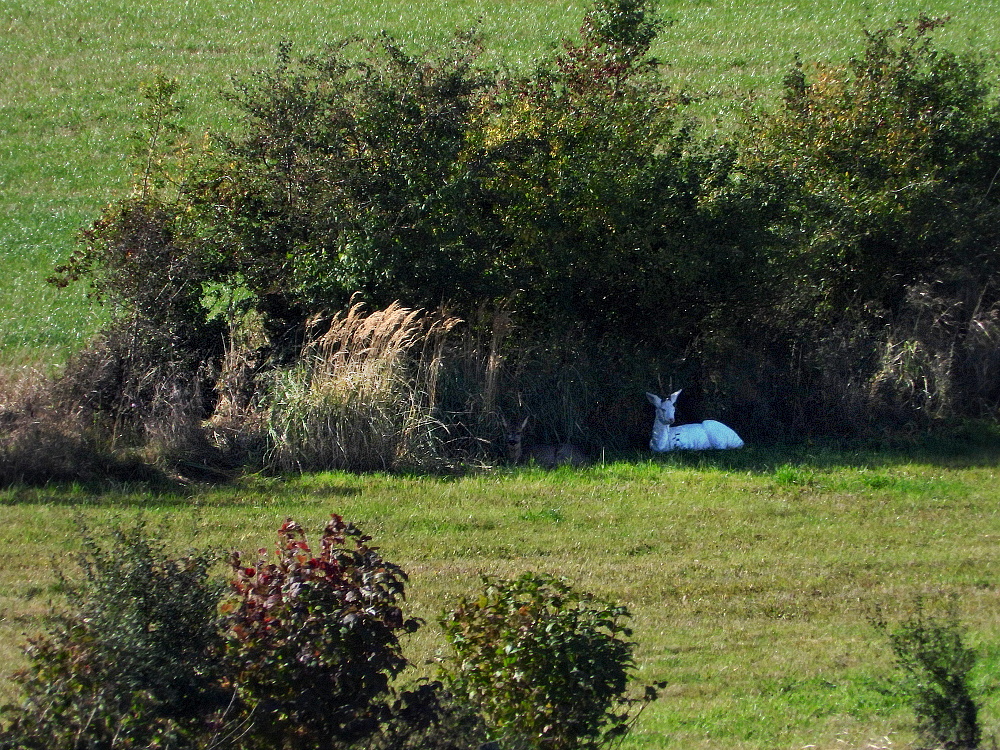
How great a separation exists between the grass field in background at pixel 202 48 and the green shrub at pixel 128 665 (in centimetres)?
1779

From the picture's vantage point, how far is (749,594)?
805cm

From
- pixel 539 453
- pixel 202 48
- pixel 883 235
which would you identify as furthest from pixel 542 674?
pixel 202 48

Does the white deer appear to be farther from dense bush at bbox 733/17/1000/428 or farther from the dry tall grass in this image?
the dry tall grass

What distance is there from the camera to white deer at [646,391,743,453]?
12.5 metres

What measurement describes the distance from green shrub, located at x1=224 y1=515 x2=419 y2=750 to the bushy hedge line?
744 centimetres

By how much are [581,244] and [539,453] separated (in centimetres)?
241

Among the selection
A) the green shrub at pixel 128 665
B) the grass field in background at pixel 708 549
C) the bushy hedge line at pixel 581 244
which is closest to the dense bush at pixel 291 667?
the green shrub at pixel 128 665

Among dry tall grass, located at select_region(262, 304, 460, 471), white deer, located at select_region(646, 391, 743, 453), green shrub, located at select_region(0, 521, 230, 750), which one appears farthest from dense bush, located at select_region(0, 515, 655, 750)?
white deer, located at select_region(646, 391, 743, 453)

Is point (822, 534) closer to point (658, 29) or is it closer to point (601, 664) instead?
point (601, 664)

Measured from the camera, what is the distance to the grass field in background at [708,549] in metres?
6.27

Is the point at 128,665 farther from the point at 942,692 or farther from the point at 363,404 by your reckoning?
the point at 363,404

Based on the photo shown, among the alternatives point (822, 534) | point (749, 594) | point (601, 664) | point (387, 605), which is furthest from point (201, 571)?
point (822, 534)

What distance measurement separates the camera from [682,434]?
12.5 meters

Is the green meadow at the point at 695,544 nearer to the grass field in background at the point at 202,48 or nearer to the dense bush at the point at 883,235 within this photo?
the dense bush at the point at 883,235
